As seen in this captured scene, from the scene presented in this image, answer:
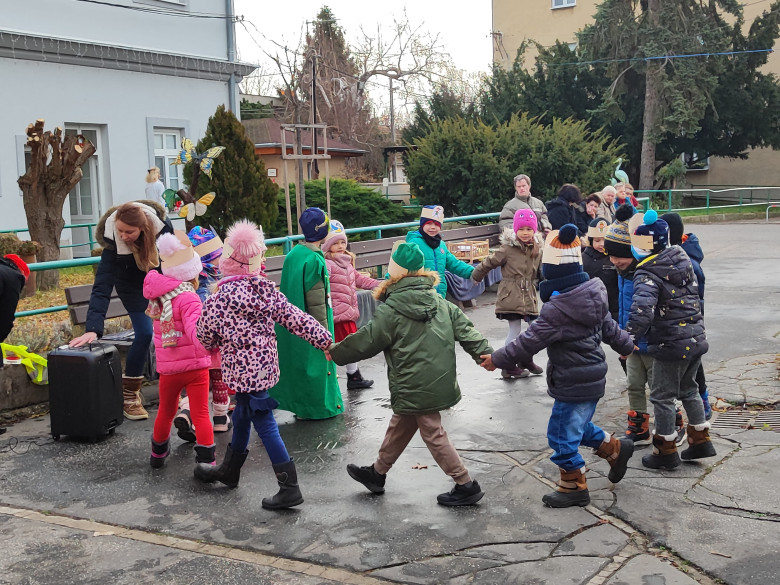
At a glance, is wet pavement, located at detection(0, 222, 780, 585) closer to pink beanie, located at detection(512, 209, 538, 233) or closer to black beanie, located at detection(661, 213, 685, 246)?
black beanie, located at detection(661, 213, 685, 246)

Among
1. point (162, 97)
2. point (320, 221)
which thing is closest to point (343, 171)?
point (162, 97)

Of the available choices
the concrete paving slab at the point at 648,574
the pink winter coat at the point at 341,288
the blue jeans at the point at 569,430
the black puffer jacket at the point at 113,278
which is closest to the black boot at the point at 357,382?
the pink winter coat at the point at 341,288

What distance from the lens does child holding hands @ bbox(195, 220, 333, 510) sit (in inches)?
203

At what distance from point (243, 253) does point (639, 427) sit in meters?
2.99

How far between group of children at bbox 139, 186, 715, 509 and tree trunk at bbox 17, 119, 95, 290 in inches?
317

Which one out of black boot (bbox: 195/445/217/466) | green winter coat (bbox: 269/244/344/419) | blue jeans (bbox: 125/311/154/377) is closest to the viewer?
black boot (bbox: 195/445/217/466)

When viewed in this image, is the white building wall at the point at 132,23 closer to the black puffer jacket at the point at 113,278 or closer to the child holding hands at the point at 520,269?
the black puffer jacket at the point at 113,278

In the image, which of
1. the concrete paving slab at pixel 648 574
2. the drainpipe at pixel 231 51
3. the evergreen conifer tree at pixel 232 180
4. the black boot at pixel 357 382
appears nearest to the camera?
the concrete paving slab at pixel 648 574

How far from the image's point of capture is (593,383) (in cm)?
504

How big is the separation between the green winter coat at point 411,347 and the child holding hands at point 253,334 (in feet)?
0.97

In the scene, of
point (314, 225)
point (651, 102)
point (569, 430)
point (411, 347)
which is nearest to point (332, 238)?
point (314, 225)

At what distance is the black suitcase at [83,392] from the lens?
6.46 meters

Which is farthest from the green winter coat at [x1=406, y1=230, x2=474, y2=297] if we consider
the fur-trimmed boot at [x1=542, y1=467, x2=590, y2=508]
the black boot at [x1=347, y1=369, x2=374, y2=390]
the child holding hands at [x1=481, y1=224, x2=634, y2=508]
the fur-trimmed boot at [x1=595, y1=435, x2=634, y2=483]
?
the fur-trimmed boot at [x1=542, y1=467, x2=590, y2=508]

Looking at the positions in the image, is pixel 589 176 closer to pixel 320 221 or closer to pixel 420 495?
pixel 320 221
